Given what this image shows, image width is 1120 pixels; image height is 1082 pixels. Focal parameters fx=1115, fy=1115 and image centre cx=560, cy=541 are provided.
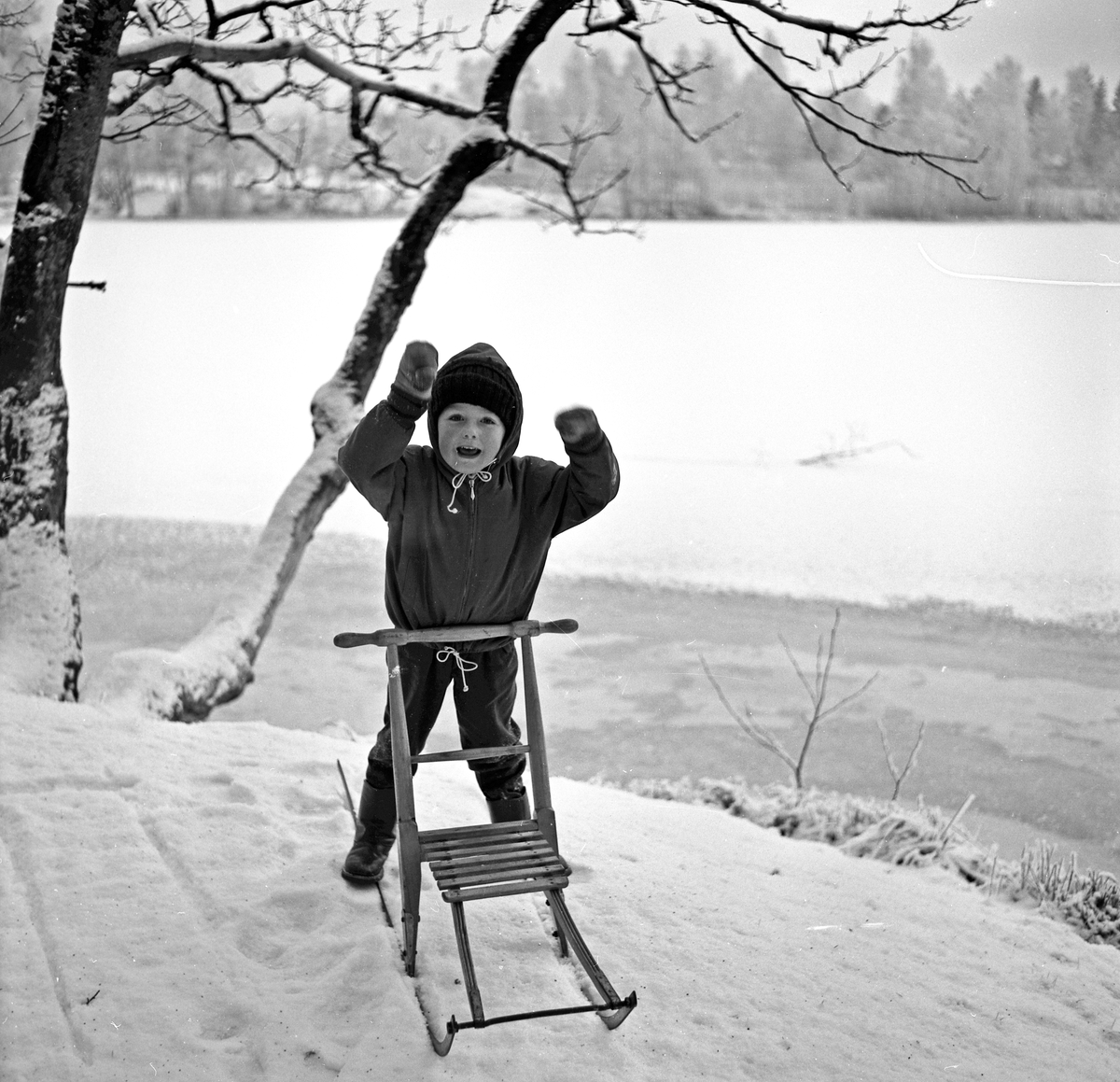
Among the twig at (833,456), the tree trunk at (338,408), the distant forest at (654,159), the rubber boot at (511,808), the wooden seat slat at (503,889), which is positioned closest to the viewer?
the wooden seat slat at (503,889)

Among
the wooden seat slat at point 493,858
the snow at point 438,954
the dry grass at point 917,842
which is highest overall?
the wooden seat slat at point 493,858

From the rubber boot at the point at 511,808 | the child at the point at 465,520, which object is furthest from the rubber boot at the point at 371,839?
the rubber boot at the point at 511,808

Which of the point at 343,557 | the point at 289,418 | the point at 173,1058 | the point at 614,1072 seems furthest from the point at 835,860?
the point at 343,557

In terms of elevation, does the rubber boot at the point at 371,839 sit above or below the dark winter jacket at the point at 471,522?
below

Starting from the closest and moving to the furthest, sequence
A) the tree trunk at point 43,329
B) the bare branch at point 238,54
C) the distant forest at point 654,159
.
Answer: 1. the tree trunk at point 43,329
2. the bare branch at point 238,54
3. the distant forest at point 654,159

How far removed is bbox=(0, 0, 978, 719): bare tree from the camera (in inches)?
115

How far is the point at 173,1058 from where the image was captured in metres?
1.47

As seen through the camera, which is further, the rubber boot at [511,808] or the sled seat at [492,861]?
the rubber boot at [511,808]

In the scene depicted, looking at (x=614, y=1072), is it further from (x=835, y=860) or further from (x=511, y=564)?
(x=835, y=860)

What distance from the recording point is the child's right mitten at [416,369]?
61.3 inches

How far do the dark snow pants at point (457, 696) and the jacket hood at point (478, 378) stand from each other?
331 mm

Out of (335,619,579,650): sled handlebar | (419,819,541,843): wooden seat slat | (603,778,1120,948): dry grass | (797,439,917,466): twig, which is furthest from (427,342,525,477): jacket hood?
(797,439,917,466): twig

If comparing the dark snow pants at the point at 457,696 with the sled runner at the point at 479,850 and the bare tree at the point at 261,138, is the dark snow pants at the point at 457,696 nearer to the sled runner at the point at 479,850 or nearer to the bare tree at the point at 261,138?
the sled runner at the point at 479,850

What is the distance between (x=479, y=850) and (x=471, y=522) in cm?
50
